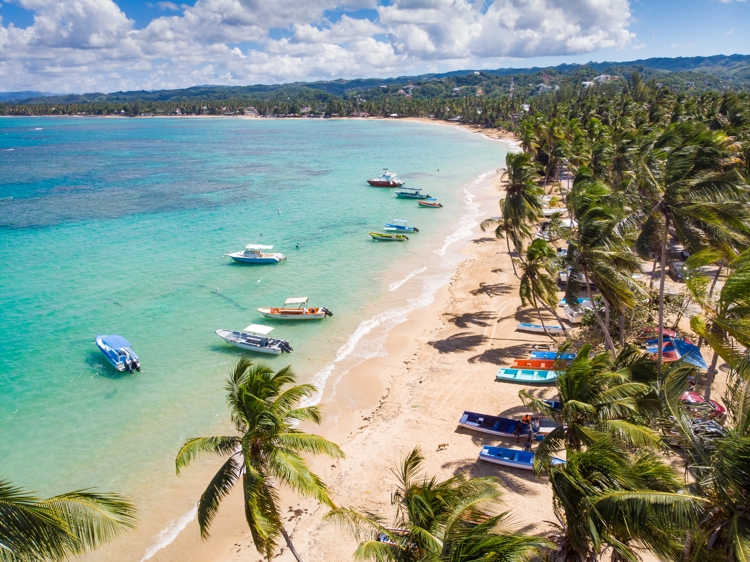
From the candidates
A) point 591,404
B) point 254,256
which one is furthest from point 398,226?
point 591,404

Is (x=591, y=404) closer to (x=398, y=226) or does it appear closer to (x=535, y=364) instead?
(x=535, y=364)

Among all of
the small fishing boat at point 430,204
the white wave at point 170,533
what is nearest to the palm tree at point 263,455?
the white wave at point 170,533

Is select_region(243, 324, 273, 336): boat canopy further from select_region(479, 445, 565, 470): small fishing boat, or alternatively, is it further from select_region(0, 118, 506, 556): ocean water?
select_region(479, 445, 565, 470): small fishing boat

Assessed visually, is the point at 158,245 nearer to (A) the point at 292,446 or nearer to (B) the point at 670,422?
(A) the point at 292,446

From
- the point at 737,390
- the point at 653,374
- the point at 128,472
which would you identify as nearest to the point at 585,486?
the point at 737,390

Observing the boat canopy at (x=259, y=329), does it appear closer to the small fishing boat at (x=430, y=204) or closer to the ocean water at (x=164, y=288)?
the ocean water at (x=164, y=288)

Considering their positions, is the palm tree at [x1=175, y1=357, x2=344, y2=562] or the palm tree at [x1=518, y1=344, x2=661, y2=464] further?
the palm tree at [x1=518, y1=344, x2=661, y2=464]

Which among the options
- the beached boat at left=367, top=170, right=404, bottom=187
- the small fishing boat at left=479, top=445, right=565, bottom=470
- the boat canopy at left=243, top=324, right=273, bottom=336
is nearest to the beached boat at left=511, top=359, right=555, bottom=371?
the small fishing boat at left=479, top=445, right=565, bottom=470
